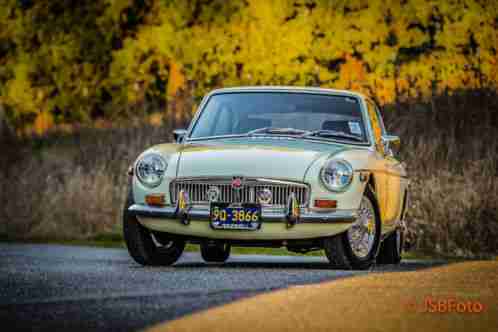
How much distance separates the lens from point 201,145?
1061 cm

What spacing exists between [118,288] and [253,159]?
227 cm

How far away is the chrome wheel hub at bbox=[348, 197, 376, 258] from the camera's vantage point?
33.1 feet

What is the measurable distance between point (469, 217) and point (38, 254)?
16.2 ft

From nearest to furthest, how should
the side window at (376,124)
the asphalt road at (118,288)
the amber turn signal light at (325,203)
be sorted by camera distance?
1. the asphalt road at (118,288)
2. the amber turn signal light at (325,203)
3. the side window at (376,124)

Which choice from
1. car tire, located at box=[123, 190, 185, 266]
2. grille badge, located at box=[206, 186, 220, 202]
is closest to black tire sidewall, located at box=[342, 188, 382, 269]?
grille badge, located at box=[206, 186, 220, 202]

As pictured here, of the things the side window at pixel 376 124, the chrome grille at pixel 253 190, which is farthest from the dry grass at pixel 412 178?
the chrome grille at pixel 253 190

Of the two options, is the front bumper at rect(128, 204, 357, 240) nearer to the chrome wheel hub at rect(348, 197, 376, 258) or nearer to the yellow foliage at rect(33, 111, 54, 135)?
the chrome wheel hub at rect(348, 197, 376, 258)

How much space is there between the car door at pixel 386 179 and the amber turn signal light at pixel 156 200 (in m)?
1.81

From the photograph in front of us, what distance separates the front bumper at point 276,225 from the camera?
32.0 feet

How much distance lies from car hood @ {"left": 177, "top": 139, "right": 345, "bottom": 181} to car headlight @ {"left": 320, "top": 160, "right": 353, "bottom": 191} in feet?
0.46

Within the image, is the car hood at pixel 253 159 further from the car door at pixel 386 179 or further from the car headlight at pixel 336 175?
the car door at pixel 386 179

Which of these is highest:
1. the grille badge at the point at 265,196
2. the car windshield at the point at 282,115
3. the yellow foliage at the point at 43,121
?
the car windshield at the point at 282,115

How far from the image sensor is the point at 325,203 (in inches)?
388

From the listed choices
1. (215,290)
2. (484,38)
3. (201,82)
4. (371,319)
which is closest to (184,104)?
(484,38)
